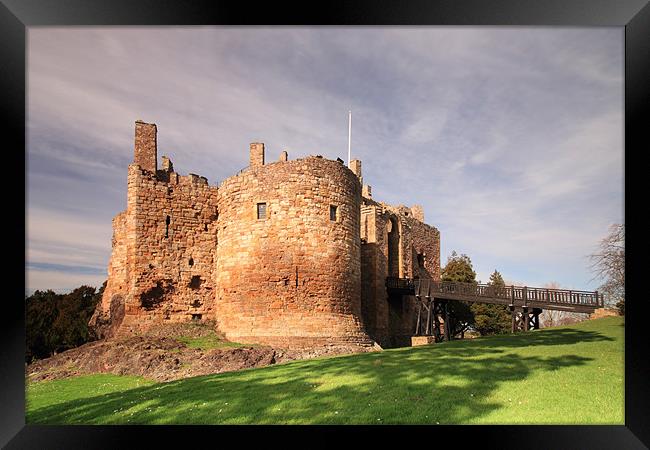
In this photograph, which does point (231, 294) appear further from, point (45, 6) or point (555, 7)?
point (555, 7)

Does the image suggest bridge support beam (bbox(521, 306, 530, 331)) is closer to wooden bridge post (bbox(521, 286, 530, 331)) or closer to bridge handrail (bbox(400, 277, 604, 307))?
wooden bridge post (bbox(521, 286, 530, 331))

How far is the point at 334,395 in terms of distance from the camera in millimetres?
9039

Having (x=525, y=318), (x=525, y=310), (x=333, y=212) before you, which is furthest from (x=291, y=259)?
(x=525, y=318)

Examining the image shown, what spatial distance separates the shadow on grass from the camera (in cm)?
784

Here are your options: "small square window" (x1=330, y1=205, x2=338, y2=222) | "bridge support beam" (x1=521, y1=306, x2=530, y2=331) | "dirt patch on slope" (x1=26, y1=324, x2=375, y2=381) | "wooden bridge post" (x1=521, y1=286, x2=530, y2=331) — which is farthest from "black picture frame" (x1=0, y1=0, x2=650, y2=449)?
"bridge support beam" (x1=521, y1=306, x2=530, y2=331)

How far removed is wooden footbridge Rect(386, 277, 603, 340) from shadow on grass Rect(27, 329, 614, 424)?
753 centimetres

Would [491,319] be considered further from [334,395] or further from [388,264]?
[334,395]

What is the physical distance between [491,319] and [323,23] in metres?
32.0

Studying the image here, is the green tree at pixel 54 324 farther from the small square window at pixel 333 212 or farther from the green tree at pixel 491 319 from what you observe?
the green tree at pixel 491 319

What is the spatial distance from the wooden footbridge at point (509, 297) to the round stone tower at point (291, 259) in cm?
628

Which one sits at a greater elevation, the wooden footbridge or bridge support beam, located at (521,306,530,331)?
the wooden footbridge

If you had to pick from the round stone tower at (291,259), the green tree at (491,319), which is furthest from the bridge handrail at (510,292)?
the green tree at (491,319)

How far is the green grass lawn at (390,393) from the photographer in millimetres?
7586
